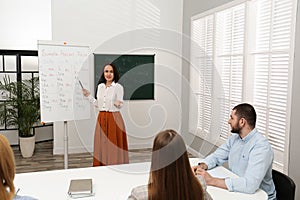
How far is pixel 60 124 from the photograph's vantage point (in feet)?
15.1

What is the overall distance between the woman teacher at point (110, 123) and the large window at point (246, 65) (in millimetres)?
1130

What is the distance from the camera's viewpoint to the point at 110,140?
345cm

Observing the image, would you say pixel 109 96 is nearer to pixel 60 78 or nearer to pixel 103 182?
pixel 60 78

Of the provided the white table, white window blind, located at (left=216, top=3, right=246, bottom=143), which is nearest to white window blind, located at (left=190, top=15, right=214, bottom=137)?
white window blind, located at (left=216, top=3, right=246, bottom=143)

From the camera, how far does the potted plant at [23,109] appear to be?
4.31 metres

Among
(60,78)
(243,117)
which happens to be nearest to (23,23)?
(60,78)

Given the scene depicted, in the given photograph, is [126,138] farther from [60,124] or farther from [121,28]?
[121,28]

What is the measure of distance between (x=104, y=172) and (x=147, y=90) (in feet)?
9.71

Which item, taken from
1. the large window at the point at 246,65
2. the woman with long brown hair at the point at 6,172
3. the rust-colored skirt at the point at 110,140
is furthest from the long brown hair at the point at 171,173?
the rust-colored skirt at the point at 110,140

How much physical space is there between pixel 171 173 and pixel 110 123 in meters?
2.38

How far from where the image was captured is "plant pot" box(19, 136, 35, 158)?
14.2 ft

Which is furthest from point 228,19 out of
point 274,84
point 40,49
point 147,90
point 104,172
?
point 104,172

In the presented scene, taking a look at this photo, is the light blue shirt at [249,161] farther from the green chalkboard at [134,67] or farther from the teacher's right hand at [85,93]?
the green chalkboard at [134,67]

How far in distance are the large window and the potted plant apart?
2418 millimetres
